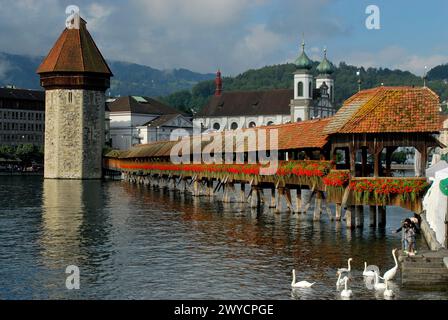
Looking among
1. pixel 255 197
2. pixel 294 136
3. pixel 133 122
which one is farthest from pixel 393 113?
pixel 133 122

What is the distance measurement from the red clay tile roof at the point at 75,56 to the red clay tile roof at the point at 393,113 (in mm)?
64884

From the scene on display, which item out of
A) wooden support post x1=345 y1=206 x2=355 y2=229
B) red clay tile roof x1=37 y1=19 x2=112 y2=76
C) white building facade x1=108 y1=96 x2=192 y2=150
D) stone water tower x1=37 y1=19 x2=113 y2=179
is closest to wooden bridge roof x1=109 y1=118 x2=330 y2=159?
wooden support post x1=345 y1=206 x2=355 y2=229

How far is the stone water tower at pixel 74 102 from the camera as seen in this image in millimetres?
94188

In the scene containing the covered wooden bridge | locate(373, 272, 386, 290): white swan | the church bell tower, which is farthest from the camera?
the church bell tower

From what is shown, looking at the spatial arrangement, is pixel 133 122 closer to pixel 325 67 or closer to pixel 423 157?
pixel 325 67

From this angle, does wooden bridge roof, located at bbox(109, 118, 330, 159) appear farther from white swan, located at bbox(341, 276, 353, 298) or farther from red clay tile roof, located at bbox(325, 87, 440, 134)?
white swan, located at bbox(341, 276, 353, 298)

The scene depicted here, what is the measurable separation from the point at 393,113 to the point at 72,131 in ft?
226

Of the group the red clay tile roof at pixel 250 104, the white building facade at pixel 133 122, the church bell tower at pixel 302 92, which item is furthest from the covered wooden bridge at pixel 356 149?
the red clay tile roof at pixel 250 104

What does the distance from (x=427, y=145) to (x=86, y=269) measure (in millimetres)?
14034

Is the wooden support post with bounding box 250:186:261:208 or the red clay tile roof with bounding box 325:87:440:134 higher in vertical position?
the red clay tile roof with bounding box 325:87:440:134

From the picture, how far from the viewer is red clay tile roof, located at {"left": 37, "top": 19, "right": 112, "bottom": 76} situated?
93.9 metres

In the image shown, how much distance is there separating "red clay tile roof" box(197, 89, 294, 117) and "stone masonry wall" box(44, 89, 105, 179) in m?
58.7

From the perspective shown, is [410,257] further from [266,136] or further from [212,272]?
[266,136]
